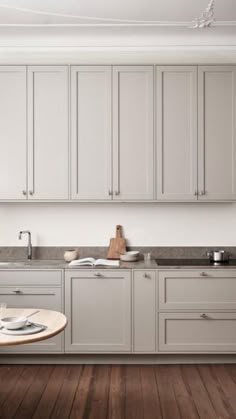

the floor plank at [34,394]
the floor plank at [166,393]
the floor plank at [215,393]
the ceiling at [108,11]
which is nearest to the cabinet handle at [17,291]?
the floor plank at [34,394]

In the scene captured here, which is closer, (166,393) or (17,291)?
(166,393)

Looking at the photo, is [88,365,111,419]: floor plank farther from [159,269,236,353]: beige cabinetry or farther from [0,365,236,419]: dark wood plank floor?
A: [159,269,236,353]: beige cabinetry

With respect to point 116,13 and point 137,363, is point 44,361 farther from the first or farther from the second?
point 116,13

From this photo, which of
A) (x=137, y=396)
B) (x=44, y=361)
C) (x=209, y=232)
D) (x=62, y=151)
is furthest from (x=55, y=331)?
(x=209, y=232)

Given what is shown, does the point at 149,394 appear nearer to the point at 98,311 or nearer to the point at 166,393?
the point at 166,393

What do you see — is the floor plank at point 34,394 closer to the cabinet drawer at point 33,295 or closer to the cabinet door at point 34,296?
the cabinet door at point 34,296

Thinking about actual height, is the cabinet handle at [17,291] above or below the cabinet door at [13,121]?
below

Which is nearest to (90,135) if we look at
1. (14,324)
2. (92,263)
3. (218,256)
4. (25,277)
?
(92,263)

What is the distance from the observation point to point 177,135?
3773 millimetres

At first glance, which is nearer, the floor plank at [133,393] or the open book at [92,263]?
the floor plank at [133,393]

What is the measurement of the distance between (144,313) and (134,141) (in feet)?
4.80

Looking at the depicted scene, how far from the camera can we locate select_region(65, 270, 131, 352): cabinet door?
11.8ft

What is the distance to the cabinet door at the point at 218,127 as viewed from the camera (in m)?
3.76

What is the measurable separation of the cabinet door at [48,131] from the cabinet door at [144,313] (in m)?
1.01
